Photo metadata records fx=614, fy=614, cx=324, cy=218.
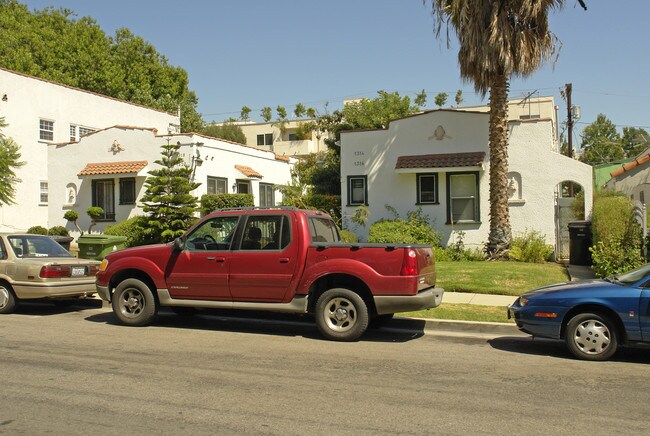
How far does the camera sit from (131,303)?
9.94 meters

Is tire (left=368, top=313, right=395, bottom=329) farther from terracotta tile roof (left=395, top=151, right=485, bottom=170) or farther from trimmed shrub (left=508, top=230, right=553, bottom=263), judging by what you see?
terracotta tile roof (left=395, top=151, right=485, bottom=170)

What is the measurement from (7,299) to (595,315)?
9701 millimetres

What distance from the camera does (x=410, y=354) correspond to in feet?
26.7

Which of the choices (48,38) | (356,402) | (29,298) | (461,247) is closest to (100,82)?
(48,38)

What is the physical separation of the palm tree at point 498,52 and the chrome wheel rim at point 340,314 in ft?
33.6

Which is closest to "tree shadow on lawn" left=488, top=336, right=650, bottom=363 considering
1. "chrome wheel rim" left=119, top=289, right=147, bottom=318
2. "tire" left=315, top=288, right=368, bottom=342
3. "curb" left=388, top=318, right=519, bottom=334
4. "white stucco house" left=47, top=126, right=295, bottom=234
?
"curb" left=388, top=318, right=519, bottom=334

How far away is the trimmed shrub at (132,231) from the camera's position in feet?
65.5

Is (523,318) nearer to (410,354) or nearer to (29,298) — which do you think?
(410,354)

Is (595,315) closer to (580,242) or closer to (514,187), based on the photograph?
(580,242)

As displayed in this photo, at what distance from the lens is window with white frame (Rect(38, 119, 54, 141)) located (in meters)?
27.6

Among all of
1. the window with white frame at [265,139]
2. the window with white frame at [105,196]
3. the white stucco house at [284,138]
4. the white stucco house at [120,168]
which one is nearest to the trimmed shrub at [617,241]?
the white stucco house at [120,168]

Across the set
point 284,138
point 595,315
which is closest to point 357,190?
point 595,315

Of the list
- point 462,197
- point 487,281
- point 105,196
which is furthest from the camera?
point 105,196

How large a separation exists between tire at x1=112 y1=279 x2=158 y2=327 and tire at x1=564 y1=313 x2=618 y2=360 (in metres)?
6.19
